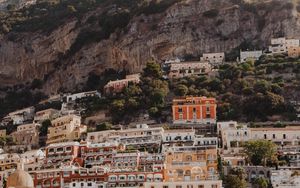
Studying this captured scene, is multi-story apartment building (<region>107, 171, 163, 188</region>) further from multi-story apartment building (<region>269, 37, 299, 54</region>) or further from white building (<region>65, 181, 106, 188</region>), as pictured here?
multi-story apartment building (<region>269, 37, 299, 54</region>)

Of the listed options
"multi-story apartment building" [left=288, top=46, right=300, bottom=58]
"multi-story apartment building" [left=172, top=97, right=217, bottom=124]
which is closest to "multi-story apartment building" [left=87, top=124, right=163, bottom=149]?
"multi-story apartment building" [left=172, top=97, right=217, bottom=124]

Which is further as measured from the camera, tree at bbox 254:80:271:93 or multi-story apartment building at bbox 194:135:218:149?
tree at bbox 254:80:271:93

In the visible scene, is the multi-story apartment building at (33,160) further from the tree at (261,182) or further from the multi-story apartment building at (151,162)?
the tree at (261,182)

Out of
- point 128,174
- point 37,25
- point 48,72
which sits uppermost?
point 37,25

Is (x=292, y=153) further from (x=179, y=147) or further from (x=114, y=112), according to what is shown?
(x=114, y=112)

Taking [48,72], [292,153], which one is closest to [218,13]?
[48,72]

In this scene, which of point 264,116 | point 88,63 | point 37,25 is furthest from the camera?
point 37,25
